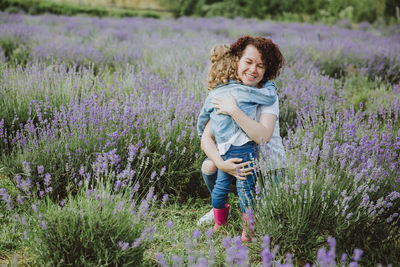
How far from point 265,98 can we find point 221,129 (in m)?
0.34

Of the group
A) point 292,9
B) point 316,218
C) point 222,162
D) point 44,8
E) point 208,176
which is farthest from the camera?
point 292,9

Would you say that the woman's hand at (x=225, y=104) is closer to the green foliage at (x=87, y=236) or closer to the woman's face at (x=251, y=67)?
the woman's face at (x=251, y=67)

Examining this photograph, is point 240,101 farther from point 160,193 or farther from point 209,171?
point 160,193

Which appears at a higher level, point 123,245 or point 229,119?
point 229,119

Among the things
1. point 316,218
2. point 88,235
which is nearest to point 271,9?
point 316,218

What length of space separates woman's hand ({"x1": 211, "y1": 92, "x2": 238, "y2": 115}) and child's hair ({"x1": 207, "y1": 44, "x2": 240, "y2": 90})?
0.44 ft

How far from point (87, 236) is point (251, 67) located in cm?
137

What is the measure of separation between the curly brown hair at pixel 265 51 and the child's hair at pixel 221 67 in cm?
6

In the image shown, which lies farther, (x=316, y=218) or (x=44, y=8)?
(x=44, y=8)

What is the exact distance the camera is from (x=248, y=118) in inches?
82.4

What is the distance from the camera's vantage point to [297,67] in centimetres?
532

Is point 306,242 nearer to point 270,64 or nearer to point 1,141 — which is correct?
point 270,64

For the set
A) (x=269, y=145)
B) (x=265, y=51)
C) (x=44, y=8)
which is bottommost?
(x=269, y=145)

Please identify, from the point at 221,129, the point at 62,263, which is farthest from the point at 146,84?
the point at 62,263
